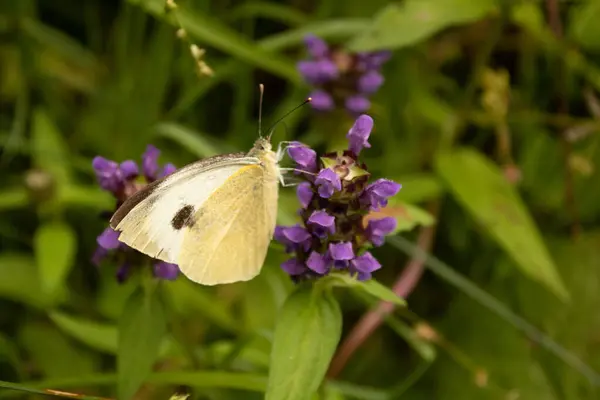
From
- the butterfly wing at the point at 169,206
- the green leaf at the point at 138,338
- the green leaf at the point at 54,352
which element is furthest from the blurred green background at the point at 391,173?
the butterfly wing at the point at 169,206

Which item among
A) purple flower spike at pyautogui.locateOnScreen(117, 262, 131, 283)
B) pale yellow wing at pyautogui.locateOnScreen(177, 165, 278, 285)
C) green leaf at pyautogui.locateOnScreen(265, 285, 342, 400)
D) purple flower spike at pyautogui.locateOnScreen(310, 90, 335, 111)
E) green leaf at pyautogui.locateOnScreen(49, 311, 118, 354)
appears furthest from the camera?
purple flower spike at pyautogui.locateOnScreen(310, 90, 335, 111)

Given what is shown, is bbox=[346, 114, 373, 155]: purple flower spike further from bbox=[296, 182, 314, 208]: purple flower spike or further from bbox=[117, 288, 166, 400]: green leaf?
bbox=[117, 288, 166, 400]: green leaf

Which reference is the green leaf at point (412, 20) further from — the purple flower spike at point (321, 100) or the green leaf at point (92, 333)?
the green leaf at point (92, 333)

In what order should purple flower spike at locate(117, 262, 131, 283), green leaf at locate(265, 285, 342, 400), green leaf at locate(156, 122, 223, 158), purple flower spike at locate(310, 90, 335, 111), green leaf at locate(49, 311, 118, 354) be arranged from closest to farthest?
green leaf at locate(265, 285, 342, 400) → purple flower spike at locate(117, 262, 131, 283) → green leaf at locate(49, 311, 118, 354) → green leaf at locate(156, 122, 223, 158) → purple flower spike at locate(310, 90, 335, 111)

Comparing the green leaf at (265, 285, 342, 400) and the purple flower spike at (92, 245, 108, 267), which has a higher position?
the purple flower spike at (92, 245, 108, 267)

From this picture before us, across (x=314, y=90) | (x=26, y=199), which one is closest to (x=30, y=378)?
(x=26, y=199)

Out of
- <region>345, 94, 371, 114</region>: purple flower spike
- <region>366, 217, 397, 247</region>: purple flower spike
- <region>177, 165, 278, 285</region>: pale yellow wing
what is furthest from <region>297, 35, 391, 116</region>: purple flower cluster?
<region>366, 217, 397, 247</region>: purple flower spike

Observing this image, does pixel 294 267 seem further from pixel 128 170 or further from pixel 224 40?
pixel 224 40
